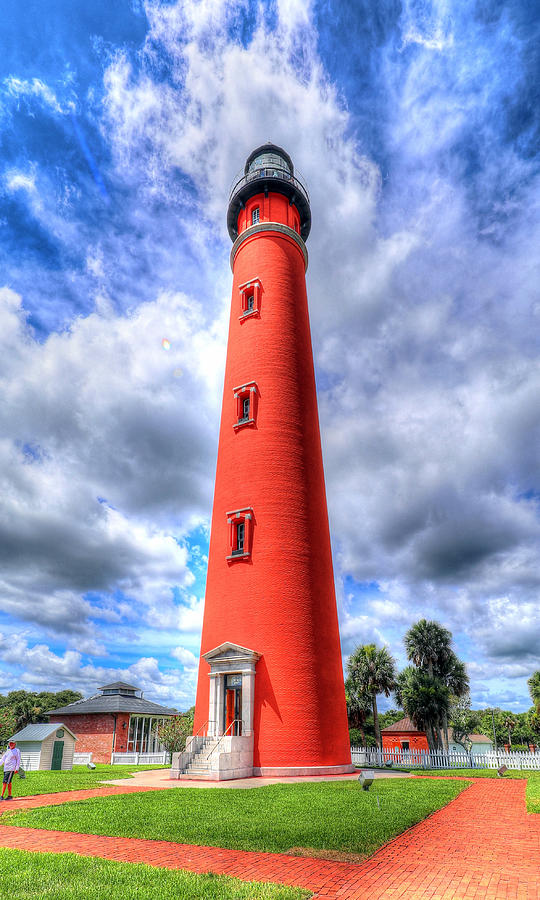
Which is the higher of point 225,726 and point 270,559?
point 270,559

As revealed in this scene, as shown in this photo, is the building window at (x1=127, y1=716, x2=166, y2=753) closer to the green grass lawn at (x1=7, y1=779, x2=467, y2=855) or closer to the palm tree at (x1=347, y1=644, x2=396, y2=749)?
the palm tree at (x1=347, y1=644, x2=396, y2=749)

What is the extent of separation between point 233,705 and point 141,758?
13.3 meters

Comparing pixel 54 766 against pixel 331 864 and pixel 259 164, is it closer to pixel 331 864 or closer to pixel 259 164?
pixel 331 864

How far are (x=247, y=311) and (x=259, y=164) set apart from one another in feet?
34.1

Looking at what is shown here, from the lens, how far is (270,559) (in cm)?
1948

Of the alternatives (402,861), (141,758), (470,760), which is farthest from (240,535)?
(141,758)

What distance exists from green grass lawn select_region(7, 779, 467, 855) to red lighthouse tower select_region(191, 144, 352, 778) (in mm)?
3684

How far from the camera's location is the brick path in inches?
235

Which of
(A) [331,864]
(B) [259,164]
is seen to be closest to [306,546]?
(A) [331,864]

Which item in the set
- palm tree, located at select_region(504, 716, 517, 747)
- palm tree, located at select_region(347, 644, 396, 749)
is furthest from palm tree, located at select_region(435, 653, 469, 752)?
palm tree, located at select_region(504, 716, 517, 747)

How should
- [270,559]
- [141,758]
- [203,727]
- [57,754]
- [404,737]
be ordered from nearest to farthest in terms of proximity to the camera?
[203,727]
[270,559]
[57,754]
[141,758]
[404,737]

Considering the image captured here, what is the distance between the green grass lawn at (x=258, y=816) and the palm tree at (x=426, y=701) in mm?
17703

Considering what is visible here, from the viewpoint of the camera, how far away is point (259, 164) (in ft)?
95.7

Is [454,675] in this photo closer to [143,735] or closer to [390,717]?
[143,735]
